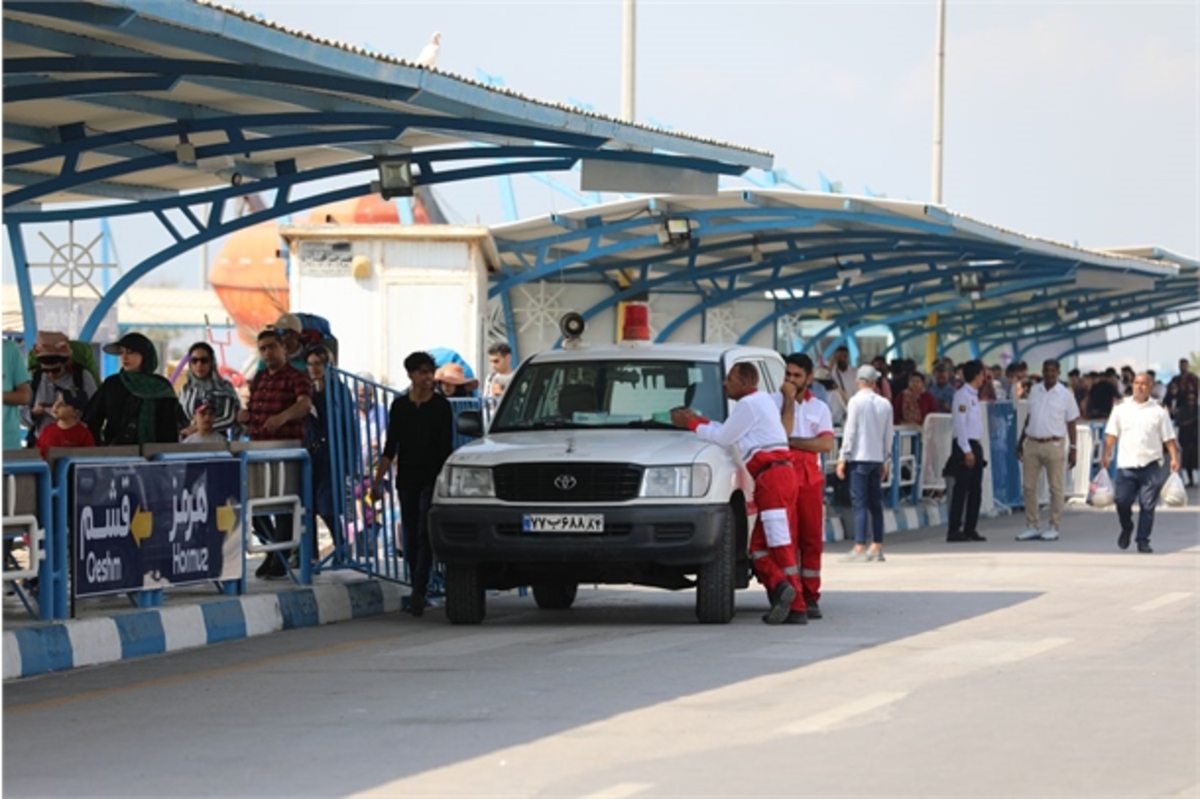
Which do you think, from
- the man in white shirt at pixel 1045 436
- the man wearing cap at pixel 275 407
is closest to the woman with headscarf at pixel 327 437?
the man wearing cap at pixel 275 407

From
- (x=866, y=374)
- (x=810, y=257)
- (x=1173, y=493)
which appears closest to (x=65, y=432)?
(x=866, y=374)

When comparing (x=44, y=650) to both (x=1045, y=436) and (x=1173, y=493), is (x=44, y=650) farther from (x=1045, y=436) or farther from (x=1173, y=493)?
(x=1173, y=493)

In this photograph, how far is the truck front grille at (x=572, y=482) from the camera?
44.7 feet

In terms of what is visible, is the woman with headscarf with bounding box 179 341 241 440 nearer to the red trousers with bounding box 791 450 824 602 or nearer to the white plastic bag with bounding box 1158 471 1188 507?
the red trousers with bounding box 791 450 824 602

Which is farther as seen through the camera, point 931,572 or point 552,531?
point 931,572

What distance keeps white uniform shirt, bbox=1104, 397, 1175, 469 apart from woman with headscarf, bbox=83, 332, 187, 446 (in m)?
10.3

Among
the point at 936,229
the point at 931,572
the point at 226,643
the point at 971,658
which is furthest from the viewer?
the point at 936,229

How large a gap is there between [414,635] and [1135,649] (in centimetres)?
449

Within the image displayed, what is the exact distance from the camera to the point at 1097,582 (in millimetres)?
17578

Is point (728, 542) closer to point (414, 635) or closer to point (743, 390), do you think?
point (743, 390)

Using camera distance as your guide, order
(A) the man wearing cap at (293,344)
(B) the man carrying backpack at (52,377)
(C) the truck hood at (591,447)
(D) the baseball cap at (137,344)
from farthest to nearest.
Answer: (A) the man wearing cap at (293,344) → (B) the man carrying backpack at (52,377) → (D) the baseball cap at (137,344) → (C) the truck hood at (591,447)

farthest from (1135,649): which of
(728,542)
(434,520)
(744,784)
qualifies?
(744,784)

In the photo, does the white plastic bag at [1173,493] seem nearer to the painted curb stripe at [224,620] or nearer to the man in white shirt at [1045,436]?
the man in white shirt at [1045,436]

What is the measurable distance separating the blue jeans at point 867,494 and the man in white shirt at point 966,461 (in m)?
2.86
